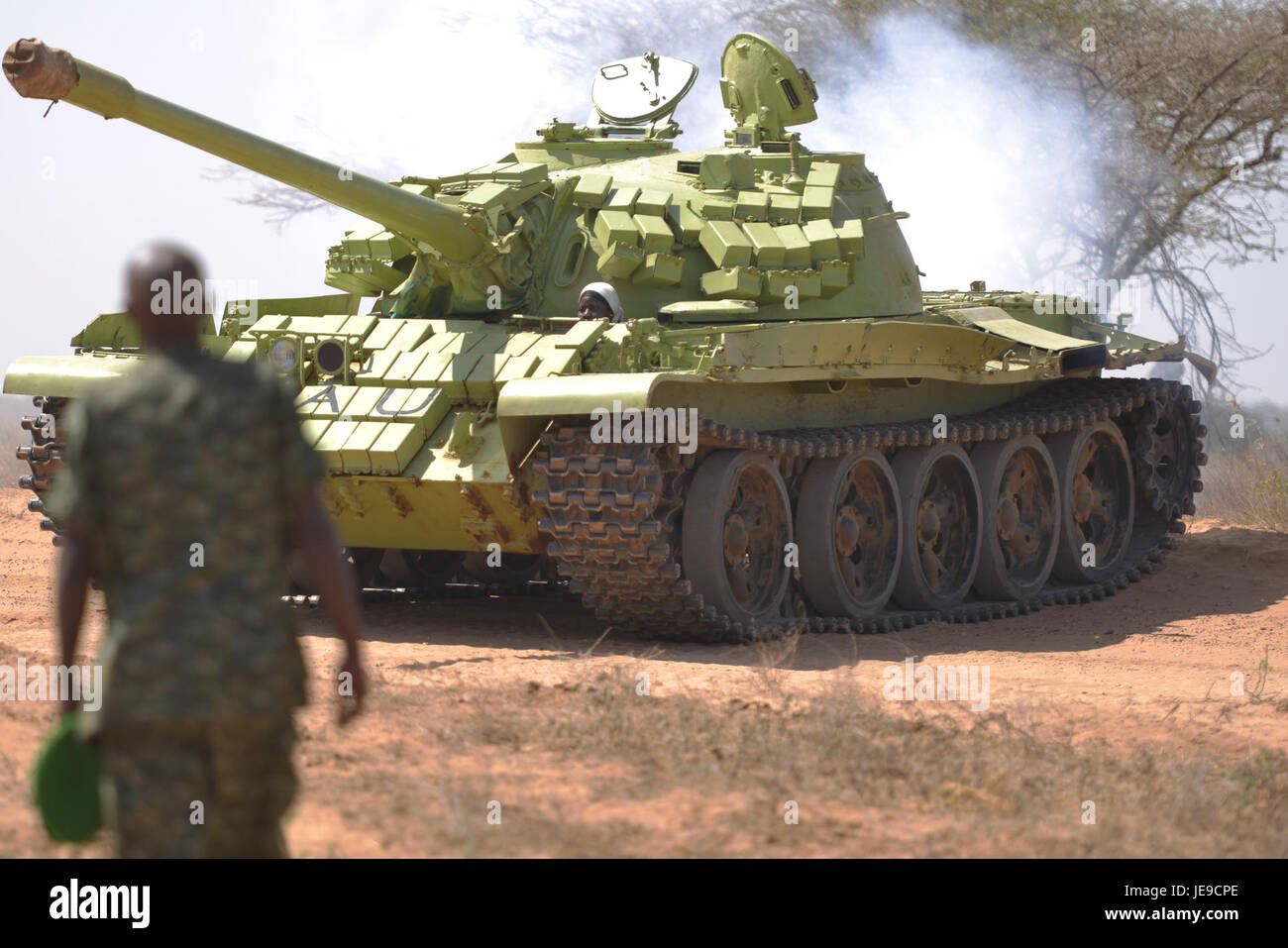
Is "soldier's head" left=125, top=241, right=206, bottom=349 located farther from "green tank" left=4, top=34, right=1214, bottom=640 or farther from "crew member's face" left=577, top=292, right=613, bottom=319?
"crew member's face" left=577, top=292, right=613, bottom=319

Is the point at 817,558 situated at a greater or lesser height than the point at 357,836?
greater

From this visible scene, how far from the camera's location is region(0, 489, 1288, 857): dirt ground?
19.4 feet

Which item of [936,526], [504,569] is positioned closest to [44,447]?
[504,569]

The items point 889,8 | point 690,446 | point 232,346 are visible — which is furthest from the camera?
point 889,8

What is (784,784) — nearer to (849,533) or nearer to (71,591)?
(71,591)

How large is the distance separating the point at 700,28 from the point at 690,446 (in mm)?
19592

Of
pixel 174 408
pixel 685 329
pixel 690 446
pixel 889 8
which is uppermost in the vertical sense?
pixel 889 8

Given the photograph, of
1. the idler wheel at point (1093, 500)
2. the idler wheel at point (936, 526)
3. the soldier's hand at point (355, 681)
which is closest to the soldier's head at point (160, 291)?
the soldier's hand at point (355, 681)

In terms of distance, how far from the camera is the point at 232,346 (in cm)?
1174

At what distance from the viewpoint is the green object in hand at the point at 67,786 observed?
13.6ft

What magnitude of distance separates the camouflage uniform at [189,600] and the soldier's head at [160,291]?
10 cm

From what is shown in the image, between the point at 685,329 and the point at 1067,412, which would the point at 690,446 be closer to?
the point at 685,329

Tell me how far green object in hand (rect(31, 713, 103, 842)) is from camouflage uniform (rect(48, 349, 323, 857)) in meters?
0.10
